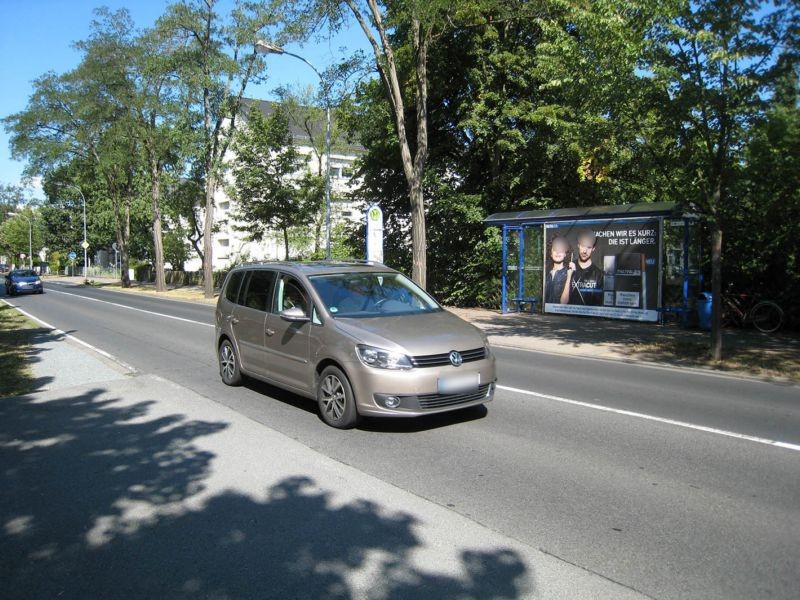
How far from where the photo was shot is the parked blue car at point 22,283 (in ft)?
114

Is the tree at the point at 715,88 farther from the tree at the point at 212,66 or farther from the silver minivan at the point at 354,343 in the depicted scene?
the tree at the point at 212,66

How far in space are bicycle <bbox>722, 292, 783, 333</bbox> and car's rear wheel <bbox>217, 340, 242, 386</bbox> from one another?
11.7 m

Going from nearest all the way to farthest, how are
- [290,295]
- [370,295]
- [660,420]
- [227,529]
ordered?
[227,529], [660,420], [370,295], [290,295]

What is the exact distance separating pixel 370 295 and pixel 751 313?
11.1 meters

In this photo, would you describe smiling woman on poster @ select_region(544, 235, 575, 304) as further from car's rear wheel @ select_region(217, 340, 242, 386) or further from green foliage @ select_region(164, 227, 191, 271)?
green foliage @ select_region(164, 227, 191, 271)

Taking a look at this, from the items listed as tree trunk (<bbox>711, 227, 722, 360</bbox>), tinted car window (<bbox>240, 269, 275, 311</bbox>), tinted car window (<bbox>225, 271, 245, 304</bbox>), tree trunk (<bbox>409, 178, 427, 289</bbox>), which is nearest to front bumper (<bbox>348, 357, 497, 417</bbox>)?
tinted car window (<bbox>240, 269, 275, 311</bbox>)

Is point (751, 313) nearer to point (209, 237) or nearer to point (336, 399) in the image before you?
point (336, 399)

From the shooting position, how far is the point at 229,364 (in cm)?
855

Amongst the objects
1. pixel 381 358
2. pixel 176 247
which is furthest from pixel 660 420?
pixel 176 247

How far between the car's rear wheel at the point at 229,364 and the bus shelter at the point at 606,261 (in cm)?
1001

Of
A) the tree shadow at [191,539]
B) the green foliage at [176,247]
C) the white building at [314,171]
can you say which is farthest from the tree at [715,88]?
the green foliage at [176,247]

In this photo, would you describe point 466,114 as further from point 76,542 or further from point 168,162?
point 168,162

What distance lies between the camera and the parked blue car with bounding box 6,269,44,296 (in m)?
34.8

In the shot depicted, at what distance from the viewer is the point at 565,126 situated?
18219 mm
